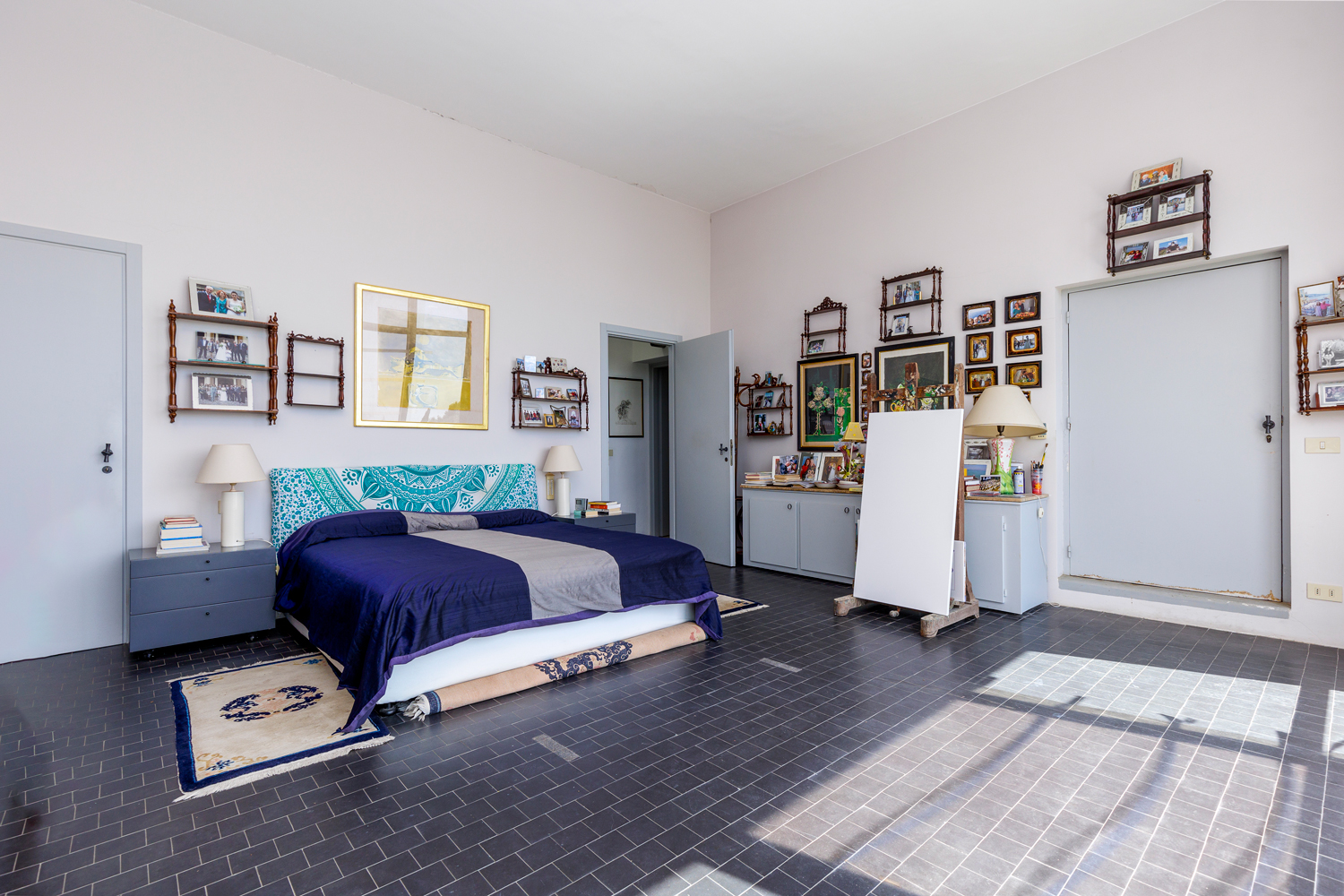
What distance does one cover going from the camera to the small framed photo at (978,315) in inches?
187

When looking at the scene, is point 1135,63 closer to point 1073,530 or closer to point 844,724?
point 1073,530

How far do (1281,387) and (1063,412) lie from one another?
3.65ft

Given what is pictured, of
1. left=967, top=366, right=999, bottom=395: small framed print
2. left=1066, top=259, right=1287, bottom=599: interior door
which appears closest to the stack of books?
left=967, top=366, right=999, bottom=395: small framed print

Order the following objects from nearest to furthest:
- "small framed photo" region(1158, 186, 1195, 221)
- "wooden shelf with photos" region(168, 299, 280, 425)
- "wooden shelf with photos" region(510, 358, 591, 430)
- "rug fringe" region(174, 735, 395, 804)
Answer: "rug fringe" region(174, 735, 395, 804), "wooden shelf with photos" region(168, 299, 280, 425), "small framed photo" region(1158, 186, 1195, 221), "wooden shelf with photos" region(510, 358, 591, 430)

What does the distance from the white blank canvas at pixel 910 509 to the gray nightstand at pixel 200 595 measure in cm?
363

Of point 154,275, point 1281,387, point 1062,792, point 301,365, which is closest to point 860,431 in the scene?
point 1281,387

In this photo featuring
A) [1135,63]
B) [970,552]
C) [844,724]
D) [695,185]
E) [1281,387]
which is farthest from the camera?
[695,185]

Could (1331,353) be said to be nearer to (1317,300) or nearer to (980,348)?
(1317,300)

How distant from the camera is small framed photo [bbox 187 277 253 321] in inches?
150

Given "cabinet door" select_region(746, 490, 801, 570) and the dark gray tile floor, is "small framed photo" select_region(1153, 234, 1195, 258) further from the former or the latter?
"cabinet door" select_region(746, 490, 801, 570)

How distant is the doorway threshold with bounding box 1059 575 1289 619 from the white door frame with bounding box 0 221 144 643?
579cm

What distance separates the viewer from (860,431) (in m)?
5.13

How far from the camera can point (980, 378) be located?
4816mm

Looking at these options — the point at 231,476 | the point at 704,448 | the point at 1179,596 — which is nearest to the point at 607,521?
the point at 704,448
